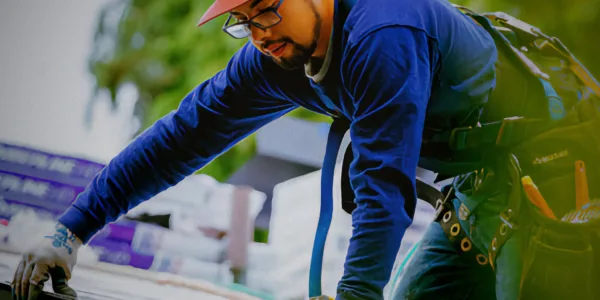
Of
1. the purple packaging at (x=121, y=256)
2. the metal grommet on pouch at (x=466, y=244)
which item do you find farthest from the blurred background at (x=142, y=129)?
the metal grommet on pouch at (x=466, y=244)

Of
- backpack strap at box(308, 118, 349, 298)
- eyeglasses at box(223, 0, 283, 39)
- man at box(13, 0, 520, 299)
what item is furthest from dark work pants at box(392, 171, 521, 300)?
eyeglasses at box(223, 0, 283, 39)

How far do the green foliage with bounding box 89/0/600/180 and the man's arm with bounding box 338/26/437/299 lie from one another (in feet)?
1.21

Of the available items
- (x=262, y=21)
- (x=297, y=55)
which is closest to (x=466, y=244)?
(x=297, y=55)

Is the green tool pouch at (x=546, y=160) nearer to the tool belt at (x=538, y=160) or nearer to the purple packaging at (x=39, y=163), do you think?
the tool belt at (x=538, y=160)

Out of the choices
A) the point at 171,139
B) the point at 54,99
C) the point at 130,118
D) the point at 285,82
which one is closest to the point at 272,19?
the point at 285,82

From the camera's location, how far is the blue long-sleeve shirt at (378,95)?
1.34 m

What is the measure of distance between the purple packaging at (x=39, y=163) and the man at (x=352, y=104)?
87 mm

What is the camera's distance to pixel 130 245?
165cm

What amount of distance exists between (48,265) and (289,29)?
0.75 m

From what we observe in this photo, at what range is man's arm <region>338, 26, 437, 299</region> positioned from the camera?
4.37 ft

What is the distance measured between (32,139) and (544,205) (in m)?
1.22

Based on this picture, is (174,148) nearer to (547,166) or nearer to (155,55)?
(155,55)

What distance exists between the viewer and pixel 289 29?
1.40 meters

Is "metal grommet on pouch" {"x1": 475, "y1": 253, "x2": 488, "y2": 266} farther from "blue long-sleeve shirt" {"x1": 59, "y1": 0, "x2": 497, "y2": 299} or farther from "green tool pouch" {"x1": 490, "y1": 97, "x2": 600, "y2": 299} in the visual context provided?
"blue long-sleeve shirt" {"x1": 59, "y1": 0, "x2": 497, "y2": 299}
